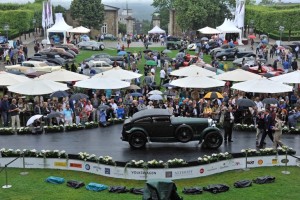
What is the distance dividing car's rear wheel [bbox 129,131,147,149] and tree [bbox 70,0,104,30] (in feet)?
149

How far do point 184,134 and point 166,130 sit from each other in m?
0.71

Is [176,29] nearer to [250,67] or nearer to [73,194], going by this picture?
[250,67]

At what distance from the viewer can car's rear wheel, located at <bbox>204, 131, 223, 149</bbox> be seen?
18266mm

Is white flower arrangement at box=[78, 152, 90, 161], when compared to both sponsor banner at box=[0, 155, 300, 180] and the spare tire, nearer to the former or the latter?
sponsor banner at box=[0, 155, 300, 180]

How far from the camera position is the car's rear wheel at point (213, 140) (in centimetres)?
1827

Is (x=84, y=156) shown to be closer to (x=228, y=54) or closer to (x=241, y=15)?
(x=228, y=54)

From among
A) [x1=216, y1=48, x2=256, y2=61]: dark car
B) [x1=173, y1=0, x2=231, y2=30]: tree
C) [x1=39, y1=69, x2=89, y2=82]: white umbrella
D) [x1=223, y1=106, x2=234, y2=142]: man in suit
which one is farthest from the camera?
[x1=173, y1=0, x2=231, y2=30]: tree

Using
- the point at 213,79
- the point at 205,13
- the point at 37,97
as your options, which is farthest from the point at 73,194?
the point at 205,13

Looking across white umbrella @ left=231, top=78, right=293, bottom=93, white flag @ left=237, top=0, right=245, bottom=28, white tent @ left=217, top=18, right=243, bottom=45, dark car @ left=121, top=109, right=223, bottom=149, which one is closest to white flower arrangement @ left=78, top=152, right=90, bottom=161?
dark car @ left=121, top=109, right=223, bottom=149

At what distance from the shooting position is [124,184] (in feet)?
52.3

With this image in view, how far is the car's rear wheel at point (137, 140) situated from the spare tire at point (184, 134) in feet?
4.29

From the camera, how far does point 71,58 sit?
4388cm

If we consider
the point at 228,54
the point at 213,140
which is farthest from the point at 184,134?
the point at 228,54

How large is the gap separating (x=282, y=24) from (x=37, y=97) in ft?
135
